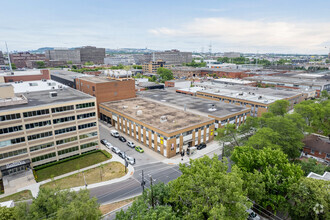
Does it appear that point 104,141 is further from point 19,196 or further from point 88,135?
point 19,196

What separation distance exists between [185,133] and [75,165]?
30539 millimetres

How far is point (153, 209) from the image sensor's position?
24.3m

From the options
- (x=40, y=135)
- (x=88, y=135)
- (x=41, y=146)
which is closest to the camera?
(x=40, y=135)

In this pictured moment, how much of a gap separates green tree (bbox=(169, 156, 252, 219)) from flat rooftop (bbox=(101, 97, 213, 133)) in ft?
90.2

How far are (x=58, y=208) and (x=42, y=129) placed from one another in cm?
3189

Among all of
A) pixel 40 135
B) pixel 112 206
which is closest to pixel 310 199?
pixel 112 206

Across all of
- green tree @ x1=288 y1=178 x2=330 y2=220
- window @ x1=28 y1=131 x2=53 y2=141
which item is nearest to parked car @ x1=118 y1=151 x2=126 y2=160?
window @ x1=28 y1=131 x2=53 y2=141

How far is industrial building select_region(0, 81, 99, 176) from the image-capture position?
1775 inches

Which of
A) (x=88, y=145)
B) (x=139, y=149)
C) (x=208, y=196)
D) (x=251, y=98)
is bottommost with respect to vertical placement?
(x=139, y=149)

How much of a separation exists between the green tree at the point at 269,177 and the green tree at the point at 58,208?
21.5 m

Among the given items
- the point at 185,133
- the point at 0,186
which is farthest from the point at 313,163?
the point at 0,186

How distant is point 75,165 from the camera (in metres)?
50.7

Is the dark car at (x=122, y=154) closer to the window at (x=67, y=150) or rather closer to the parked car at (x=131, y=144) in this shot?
the parked car at (x=131, y=144)

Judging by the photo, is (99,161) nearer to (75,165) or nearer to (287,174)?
(75,165)
